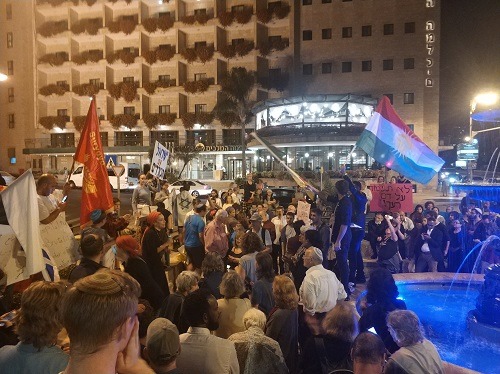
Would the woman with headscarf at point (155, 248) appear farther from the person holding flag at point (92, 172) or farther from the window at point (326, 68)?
the window at point (326, 68)

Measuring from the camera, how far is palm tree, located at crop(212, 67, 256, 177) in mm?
41334

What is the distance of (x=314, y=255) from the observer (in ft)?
17.1

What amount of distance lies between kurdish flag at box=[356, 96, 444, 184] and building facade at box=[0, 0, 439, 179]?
1104 inches

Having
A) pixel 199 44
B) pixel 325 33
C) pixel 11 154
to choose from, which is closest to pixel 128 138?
pixel 199 44

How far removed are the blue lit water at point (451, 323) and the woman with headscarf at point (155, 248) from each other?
4.25 metres

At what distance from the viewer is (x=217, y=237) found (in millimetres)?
7965

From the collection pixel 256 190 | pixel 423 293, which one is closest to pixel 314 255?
pixel 423 293

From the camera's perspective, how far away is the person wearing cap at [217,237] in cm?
795

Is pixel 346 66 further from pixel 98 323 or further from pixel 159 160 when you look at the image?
pixel 98 323

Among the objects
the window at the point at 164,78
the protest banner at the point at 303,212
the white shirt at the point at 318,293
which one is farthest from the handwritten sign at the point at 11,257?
the window at the point at 164,78

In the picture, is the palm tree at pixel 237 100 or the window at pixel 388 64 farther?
the palm tree at pixel 237 100

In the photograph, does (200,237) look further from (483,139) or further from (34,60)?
(34,60)

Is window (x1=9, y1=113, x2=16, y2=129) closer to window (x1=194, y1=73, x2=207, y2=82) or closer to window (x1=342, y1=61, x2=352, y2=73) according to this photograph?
window (x1=194, y1=73, x2=207, y2=82)

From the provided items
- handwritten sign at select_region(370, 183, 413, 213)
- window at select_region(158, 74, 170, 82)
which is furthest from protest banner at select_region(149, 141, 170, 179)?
window at select_region(158, 74, 170, 82)
